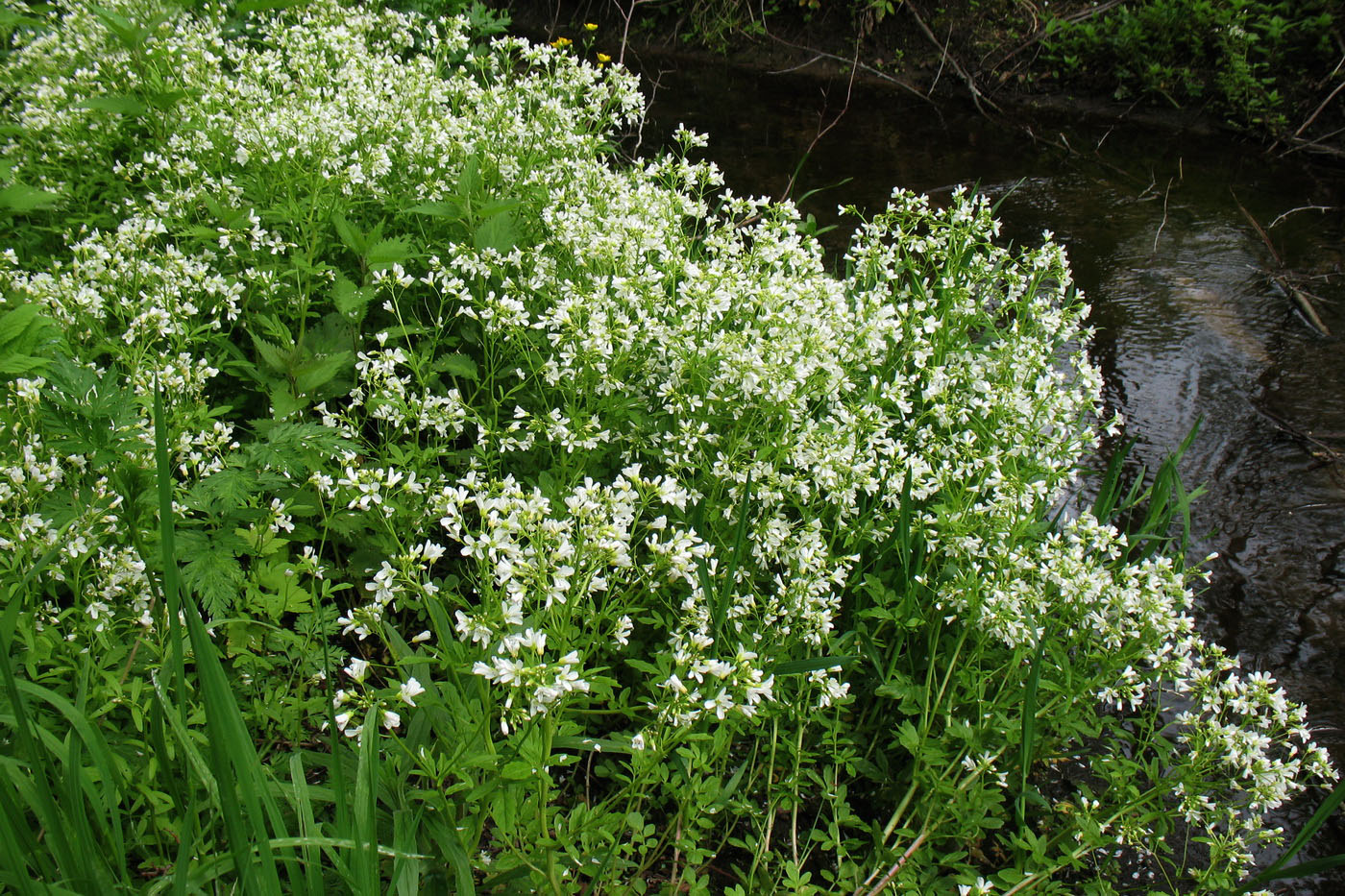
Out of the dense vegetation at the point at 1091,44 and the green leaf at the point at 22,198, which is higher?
the dense vegetation at the point at 1091,44

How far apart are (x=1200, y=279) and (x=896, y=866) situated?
5.04 metres

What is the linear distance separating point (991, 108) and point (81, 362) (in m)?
8.65

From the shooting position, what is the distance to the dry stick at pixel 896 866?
7.20ft

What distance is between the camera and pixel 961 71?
361 inches

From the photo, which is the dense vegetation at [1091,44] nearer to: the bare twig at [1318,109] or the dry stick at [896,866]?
the bare twig at [1318,109]

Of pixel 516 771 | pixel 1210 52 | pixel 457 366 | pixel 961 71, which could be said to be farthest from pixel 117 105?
pixel 1210 52

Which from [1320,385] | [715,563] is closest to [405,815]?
[715,563]

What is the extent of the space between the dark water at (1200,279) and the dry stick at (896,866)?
1.26m

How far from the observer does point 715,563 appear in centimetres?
252

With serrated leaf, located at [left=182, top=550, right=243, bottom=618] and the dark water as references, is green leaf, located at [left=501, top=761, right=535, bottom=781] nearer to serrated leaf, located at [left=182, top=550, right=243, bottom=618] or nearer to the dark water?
serrated leaf, located at [left=182, top=550, right=243, bottom=618]

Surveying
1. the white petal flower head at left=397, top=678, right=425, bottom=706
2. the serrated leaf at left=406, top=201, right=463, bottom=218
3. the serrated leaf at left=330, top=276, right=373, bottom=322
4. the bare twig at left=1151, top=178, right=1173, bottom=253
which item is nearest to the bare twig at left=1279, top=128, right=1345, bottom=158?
the bare twig at left=1151, top=178, right=1173, bottom=253

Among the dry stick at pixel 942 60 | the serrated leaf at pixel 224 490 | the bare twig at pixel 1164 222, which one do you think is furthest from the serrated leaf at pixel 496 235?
the dry stick at pixel 942 60

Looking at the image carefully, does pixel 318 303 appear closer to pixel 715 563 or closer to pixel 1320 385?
pixel 715 563

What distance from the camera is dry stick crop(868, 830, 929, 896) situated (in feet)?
7.20
